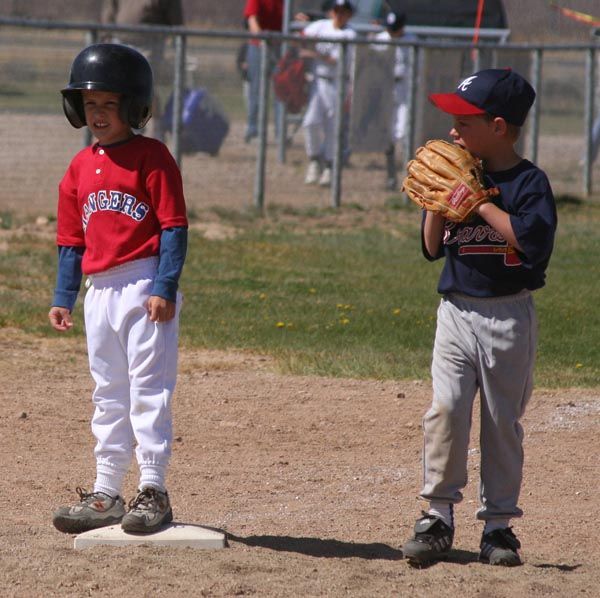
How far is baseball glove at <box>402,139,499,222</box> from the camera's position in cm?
425

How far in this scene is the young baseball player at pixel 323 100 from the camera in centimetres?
1360

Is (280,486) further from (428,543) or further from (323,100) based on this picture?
(323,100)

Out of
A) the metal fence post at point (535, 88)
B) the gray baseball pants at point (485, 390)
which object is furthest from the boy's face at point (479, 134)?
the metal fence post at point (535, 88)

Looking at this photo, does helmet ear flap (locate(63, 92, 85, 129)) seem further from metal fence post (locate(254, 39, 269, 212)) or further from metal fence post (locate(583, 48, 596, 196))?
metal fence post (locate(583, 48, 596, 196))

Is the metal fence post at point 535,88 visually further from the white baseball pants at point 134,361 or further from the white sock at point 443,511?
the white baseball pants at point 134,361

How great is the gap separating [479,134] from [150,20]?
10406 millimetres

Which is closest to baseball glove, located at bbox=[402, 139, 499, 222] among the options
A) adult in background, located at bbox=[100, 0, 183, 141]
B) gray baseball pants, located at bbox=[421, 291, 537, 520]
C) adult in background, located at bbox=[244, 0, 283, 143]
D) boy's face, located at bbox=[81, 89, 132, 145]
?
gray baseball pants, located at bbox=[421, 291, 537, 520]

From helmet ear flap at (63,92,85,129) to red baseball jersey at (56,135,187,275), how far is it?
19 cm

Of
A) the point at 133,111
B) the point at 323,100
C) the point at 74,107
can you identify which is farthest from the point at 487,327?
the point at 323,100

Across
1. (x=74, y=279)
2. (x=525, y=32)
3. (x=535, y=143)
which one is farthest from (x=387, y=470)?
(x=525, y=32)

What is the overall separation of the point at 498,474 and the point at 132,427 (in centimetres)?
128

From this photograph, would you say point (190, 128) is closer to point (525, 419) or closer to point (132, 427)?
point (525, 419)

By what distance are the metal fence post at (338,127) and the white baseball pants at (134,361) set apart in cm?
894

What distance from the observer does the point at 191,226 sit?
39.8 ft
